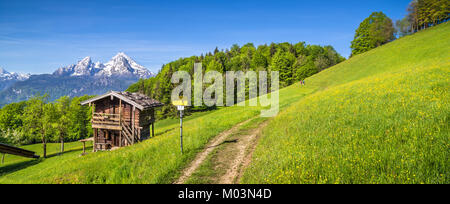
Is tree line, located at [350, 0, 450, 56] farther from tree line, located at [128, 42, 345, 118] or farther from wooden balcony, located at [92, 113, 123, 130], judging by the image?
wooden balcony, located at [92, 113, 123, 130]

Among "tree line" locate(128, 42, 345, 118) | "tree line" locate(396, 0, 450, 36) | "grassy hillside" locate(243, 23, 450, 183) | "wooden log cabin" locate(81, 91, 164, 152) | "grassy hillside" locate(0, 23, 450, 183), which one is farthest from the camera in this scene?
"tree line" locate(128, 42, 345, 118)

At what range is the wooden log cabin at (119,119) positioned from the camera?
24734mm

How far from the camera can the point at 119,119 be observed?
81.6ft

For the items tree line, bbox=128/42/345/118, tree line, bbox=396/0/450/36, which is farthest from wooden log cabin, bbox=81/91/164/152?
tree line, bbox=396/0/450/36

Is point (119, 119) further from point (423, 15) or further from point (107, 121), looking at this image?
point (423, 15)

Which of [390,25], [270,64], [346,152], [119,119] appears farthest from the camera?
[270,64]

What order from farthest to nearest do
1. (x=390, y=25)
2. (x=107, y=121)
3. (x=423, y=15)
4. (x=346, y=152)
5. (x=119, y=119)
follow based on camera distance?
(x=390, y=25), (x=423, y=15), (x=107, y=121), (x=119, y=119), (x=346, y=152)

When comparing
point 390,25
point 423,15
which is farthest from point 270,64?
point 423,15

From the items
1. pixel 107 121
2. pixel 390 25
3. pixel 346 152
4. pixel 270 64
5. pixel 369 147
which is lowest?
pixel 107 121

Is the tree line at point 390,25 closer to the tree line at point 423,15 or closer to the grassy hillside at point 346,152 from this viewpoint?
the tree line at point 423,15

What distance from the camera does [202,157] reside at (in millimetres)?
11133

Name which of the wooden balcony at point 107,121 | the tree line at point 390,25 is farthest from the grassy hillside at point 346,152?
the tree line at point 390,25

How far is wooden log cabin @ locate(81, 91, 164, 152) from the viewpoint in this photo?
974 inches
